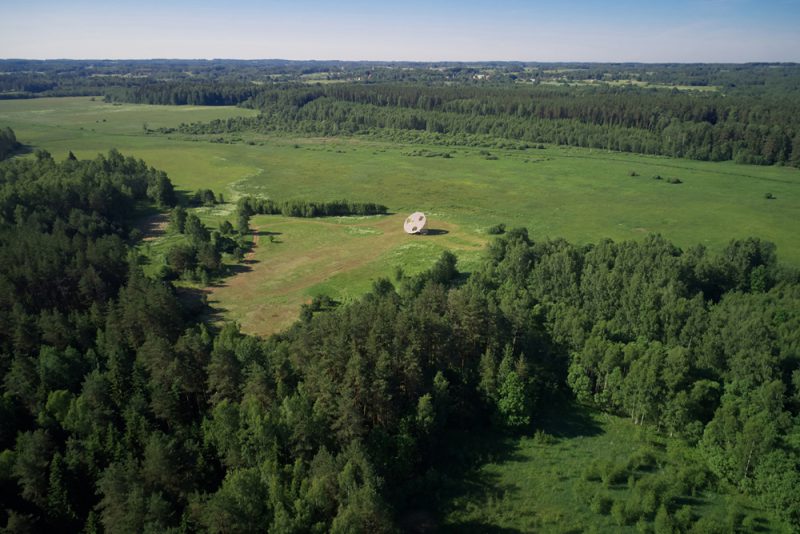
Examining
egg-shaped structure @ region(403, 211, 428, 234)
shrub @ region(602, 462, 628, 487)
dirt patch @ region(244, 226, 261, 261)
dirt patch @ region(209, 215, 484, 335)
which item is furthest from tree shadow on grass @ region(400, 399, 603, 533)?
dirt patch @ region(244, 226, 261, 261)

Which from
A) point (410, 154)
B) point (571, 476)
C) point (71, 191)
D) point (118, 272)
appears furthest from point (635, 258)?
point (410, 154)

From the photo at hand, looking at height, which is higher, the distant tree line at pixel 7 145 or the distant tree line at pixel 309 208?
the distant tree line at pixel 7 145

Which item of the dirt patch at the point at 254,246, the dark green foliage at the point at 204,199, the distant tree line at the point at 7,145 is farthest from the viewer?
the distant tree line at the point at 7,145

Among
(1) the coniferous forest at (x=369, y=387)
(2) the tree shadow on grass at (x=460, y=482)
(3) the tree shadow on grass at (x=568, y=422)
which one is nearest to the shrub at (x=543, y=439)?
(3) the tree shadow on grass at (x=568, y=422)

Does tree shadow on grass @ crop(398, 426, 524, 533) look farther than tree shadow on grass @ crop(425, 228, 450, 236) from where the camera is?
No

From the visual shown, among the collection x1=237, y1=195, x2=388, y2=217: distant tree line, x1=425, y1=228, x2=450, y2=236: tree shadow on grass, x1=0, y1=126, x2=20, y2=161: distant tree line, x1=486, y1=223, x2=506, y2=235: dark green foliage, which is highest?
x1=0, y1=126, x2=20, y2=161: distant tree line

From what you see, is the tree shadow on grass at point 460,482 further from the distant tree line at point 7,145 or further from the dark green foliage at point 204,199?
the distant tree line at point 7,145

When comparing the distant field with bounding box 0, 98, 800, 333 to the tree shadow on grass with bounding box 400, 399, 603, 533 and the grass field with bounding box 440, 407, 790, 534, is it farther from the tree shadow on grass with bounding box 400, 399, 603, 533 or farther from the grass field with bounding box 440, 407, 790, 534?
the grass field with bounding box 440, 407, 790, 534
